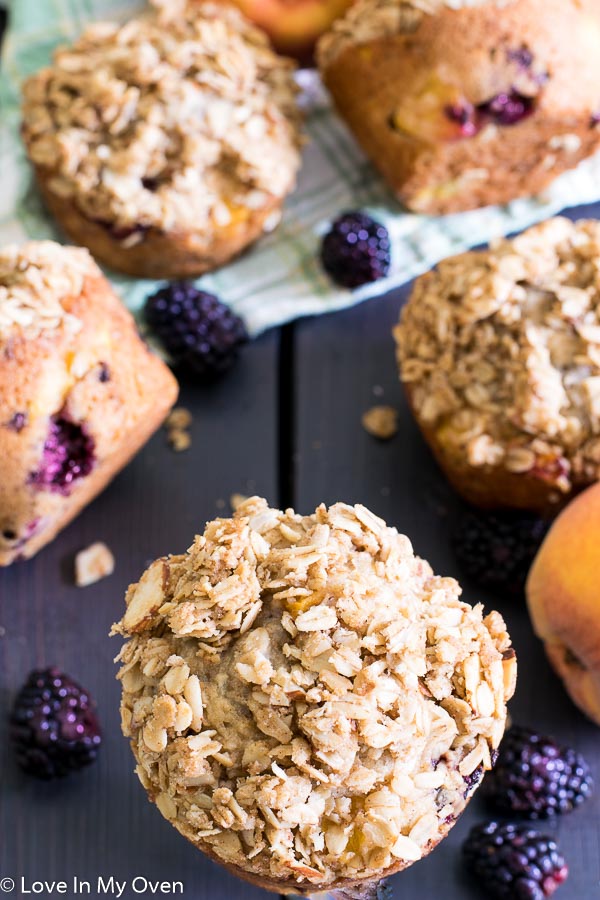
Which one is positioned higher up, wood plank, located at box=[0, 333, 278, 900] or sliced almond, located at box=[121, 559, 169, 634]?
sliced almond, located at box=[121, 559, 169, 634]

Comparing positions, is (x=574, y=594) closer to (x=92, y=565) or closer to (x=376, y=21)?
(x=92, y=565)

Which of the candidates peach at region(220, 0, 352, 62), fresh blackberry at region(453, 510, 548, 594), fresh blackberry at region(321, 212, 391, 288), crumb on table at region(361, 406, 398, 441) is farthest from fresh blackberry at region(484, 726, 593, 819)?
peach at region(220, 0, 352, 62)

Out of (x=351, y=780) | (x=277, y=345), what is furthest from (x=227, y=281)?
(x=351, y=780)

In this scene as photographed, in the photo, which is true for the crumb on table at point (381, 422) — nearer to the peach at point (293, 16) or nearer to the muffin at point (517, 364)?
the muffin at point (517, 364)

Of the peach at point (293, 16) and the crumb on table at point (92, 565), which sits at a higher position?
the peach at point (293, 16)

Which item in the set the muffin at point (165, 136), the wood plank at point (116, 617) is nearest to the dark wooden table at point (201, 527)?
the wood plank at point (116, 617)

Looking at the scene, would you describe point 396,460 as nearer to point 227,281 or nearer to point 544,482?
point 544,482

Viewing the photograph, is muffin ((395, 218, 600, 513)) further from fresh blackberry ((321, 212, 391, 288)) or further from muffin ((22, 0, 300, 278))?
muffin ((22, 0, 300, 278))

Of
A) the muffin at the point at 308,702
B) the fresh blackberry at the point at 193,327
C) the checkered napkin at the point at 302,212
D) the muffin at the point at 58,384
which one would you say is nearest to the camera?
the muffin at the point at 308,702
